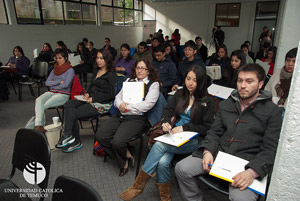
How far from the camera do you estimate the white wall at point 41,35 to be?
5.88m

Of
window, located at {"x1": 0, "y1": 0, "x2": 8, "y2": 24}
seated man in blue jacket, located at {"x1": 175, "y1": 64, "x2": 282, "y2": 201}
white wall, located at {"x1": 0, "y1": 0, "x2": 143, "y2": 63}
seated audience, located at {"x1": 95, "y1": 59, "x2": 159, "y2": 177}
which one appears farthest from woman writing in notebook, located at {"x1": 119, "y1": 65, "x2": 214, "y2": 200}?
window, located at {"x1": 0, "y1": 0, "x2": 8, "y2": 24}

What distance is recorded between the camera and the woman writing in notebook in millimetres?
1740

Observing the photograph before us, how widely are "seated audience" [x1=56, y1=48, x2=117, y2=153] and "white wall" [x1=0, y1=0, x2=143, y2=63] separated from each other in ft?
15.6

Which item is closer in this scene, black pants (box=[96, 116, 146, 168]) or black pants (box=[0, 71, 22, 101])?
black pants (box=[96, 116, 146, 168])

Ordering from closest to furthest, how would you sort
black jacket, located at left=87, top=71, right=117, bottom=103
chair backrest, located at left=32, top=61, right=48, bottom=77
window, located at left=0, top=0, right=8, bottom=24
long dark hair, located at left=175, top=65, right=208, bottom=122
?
long dark hair, located at left=175, top=65, right=208, bottom=122, black jacket, located at left=87, top=71, right=117, bottom=103, chair backrest, located at left=32, top=61, right=48, bottom=77, window, located at left=0, top=0, right=8, bottom=24

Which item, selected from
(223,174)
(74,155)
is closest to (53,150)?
(74,155)

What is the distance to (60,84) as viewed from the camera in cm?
299

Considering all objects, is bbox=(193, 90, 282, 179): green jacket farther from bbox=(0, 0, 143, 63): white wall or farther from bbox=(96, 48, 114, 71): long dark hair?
bbox=(0, 0, 143, 63): white wall

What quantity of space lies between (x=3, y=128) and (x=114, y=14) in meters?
8.19

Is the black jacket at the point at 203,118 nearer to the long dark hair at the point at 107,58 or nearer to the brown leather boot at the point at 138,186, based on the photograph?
the brown leather boot at the point at 138,186

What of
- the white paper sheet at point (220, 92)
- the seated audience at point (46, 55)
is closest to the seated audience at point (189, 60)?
the white paper sheet at point (220, 92)

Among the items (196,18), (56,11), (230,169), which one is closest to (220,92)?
(230,169)

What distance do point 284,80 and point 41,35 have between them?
7044 millimetres

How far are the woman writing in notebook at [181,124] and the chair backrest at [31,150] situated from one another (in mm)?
794
